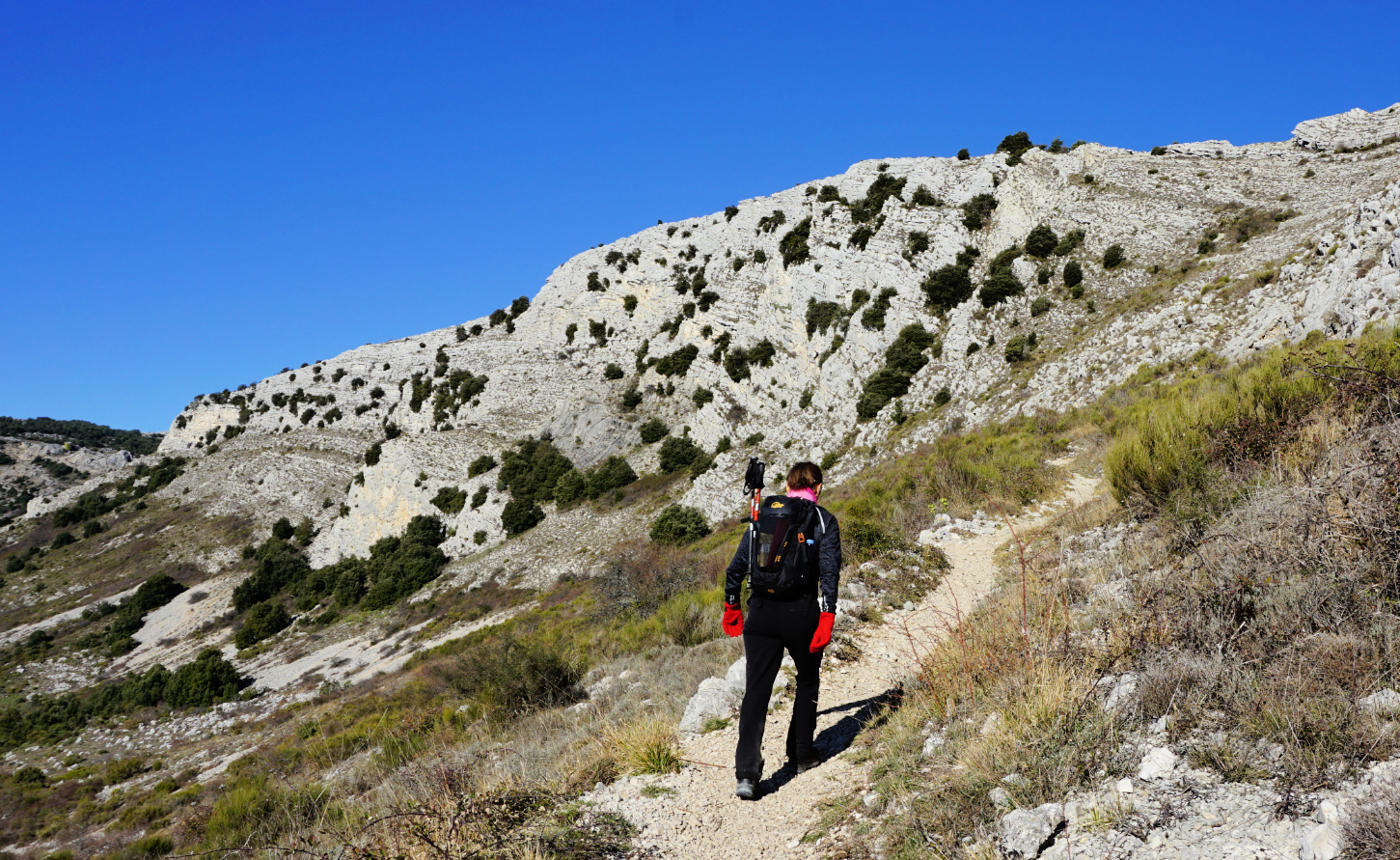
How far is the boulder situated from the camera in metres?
2.72

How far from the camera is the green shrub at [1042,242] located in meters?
29.7

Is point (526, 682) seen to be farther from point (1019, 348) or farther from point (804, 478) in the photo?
point (1019, 348)

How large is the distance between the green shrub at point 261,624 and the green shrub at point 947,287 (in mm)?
41207

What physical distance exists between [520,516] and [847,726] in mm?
32955

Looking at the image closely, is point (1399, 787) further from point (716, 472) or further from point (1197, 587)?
point (716, 472)

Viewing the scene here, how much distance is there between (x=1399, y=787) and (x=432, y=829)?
14.9 ft

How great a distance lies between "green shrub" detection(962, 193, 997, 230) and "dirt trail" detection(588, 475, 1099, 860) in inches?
1214

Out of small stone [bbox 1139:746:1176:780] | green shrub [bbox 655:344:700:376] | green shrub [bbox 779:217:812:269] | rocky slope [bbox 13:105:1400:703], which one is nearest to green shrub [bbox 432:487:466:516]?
rocky slope [bbox 13:105:1400:703]

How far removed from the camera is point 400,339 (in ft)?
207

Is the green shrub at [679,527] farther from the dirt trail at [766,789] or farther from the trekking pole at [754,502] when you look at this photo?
the trekking pole at [754,502]

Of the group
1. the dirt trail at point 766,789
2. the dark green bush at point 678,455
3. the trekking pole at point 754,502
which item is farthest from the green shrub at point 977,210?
the trekking pole at point 754,502

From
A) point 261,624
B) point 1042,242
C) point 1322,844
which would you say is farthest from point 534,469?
point 1322,844

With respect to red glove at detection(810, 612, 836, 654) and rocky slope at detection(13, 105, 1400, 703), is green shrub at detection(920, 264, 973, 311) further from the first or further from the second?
Answer: red glove at detection(810, 612, 836, 654)

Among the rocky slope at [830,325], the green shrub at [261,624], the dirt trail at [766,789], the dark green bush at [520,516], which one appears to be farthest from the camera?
the green shrub at [261,624]
